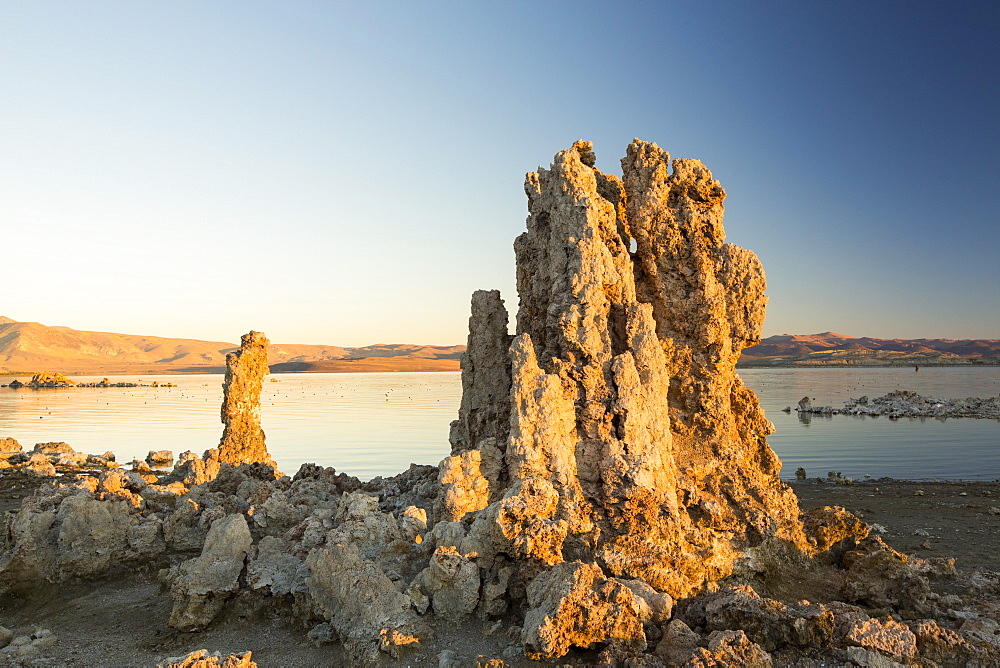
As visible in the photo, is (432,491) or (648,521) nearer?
(648,521)

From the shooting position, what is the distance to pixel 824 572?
33.6 ft

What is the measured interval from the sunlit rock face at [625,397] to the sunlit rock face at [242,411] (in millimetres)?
9504

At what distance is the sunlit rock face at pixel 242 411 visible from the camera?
62.8 ft

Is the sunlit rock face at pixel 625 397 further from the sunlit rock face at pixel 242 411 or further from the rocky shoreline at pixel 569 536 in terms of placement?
the sunlit rock face at pixel 242 411

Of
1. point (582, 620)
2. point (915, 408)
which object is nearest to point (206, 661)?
point (582, 620)

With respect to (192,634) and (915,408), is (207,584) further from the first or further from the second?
(915,408)

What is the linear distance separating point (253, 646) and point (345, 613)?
129 centimetres

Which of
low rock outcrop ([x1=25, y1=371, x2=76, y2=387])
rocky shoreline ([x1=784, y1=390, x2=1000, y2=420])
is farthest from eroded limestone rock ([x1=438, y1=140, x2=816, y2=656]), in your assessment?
low rock outcrop ([x1=25, y1=371, x2=76, y2=387])

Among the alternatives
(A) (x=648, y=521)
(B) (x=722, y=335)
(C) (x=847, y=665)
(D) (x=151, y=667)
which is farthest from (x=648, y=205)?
(D) (x=151, y=667)

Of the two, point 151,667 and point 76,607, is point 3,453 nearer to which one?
point 76,607

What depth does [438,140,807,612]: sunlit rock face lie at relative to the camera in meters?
8.84

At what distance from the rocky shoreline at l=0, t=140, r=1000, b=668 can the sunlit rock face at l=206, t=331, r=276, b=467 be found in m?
5.85

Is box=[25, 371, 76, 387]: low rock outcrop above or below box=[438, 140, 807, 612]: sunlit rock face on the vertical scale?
below

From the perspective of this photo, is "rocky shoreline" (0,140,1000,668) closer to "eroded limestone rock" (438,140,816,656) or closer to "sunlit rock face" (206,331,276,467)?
"eroded limestone rock" (438,140,816,656)
